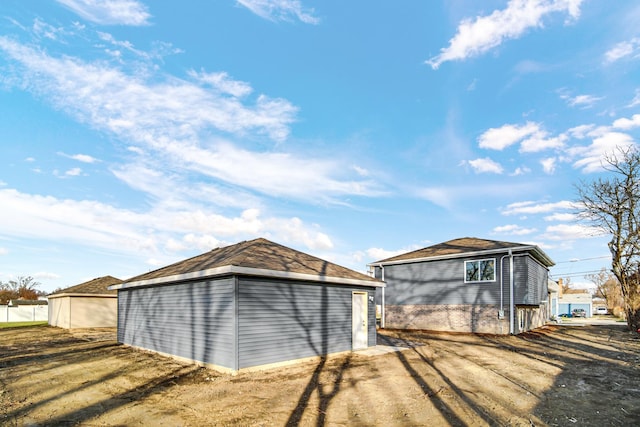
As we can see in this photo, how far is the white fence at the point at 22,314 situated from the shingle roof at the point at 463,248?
40287 mm

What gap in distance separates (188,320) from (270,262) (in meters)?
3.05

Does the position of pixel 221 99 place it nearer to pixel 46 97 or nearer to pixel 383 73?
pixel 46 97

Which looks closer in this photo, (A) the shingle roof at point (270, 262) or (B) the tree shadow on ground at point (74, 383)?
(B) the tree shadow on ground at point (74, 383)

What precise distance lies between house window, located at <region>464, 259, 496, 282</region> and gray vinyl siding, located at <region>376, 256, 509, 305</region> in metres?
0.17

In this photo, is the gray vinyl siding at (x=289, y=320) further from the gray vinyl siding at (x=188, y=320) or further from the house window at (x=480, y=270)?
the house window at (x=480, y=270)

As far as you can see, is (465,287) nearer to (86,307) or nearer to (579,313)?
(86,307)

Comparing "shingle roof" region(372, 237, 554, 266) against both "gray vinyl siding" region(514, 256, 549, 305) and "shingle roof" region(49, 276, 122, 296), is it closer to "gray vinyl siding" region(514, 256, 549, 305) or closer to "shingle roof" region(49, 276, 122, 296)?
"gray vinyl siding" region(514, 256, 549, 305)

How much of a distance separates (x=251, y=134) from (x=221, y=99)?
3364mm

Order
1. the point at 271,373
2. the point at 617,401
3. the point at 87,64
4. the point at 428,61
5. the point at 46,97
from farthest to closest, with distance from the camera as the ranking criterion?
the point at 428,61 < the point at 46,97 < the point at 87,64 < the point at 271,373 < the point at 617,401

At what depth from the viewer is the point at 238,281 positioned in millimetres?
9406

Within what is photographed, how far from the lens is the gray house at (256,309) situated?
30.9 ft

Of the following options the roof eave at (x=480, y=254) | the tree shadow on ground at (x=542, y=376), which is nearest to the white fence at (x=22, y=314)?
the roof eave at (x=480, y=254)

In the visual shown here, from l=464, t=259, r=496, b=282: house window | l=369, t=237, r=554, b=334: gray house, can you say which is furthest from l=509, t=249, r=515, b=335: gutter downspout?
l=464, t=259, r=496, b=282: house window

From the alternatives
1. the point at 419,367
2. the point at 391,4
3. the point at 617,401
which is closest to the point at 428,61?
the point at 391,4
